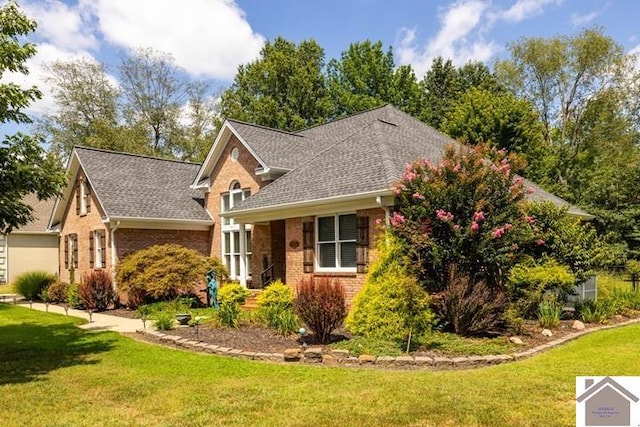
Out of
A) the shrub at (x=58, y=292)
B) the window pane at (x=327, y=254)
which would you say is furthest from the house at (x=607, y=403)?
the shrub at (x=58, y=292)

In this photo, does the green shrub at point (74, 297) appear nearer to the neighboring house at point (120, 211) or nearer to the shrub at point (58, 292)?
the neighboring house at point (120, 211)

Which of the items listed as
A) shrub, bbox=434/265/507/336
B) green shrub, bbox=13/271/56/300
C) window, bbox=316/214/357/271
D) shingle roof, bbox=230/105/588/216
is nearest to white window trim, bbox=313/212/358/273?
window, bbox=316/214/357/271

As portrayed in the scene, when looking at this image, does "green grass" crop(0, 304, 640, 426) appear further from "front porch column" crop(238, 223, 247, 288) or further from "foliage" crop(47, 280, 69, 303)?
"foliage" crop(47, 280, 69, 303)

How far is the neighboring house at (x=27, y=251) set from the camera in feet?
104

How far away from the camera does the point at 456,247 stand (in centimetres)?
1073

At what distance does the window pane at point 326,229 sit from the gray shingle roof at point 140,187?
8.61 meters

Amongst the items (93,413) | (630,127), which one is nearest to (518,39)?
(630,127)

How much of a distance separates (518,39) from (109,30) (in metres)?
32.6

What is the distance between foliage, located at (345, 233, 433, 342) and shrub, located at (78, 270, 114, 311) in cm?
1218

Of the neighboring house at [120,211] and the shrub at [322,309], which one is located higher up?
the neighboring house at [120,211]

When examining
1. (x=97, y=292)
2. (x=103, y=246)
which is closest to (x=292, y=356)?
(x=97, y=292)

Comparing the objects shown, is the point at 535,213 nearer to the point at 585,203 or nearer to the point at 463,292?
the point at 463,292

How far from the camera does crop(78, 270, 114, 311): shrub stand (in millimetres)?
18453

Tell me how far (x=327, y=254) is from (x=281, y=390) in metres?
7.69
